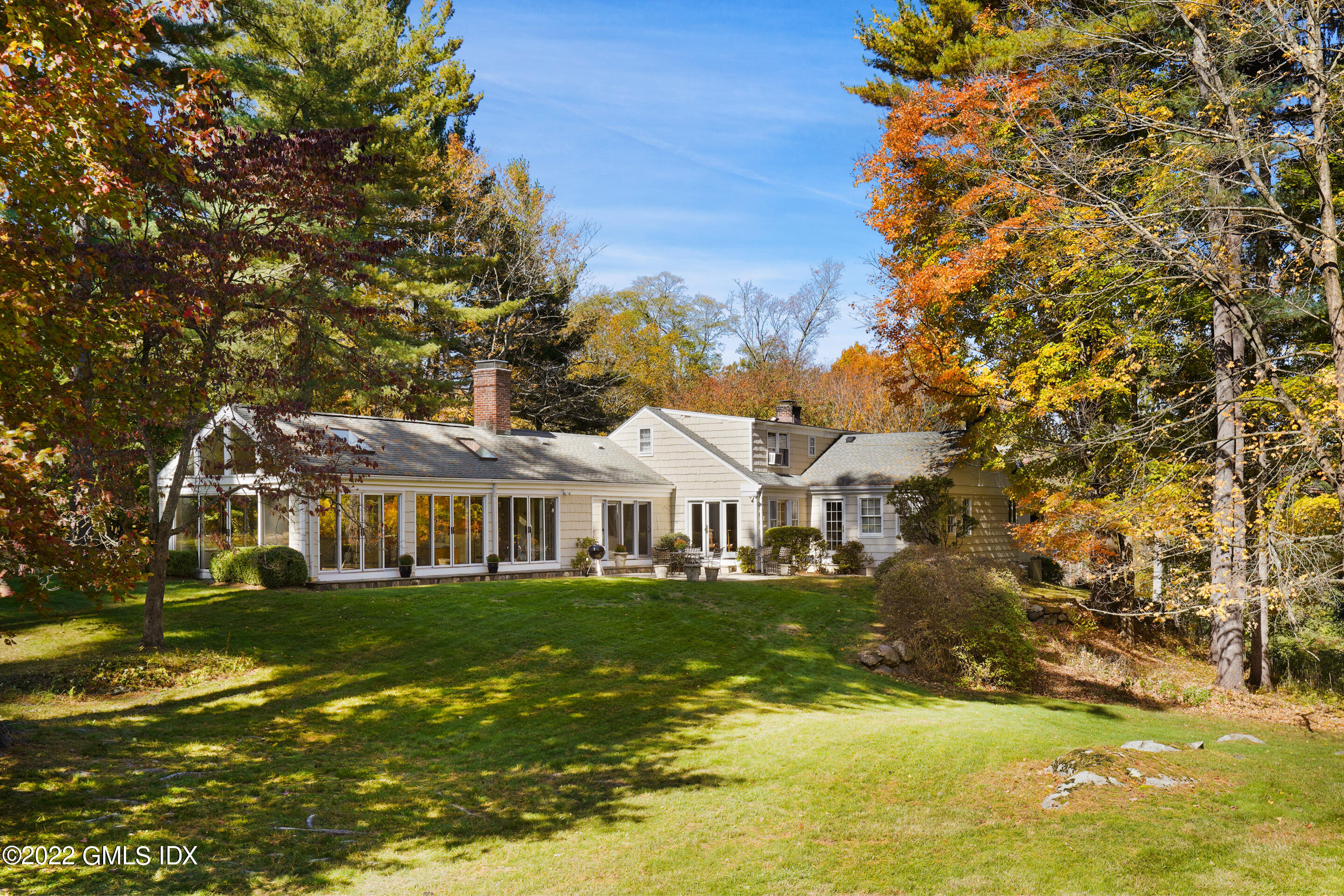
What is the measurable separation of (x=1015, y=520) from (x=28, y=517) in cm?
3449

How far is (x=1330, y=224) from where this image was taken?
988 cm

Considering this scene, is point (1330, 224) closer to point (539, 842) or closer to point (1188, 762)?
point (1188, 762)

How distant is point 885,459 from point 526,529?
44.2 ft

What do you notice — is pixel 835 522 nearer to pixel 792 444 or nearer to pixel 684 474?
pixel 792 444

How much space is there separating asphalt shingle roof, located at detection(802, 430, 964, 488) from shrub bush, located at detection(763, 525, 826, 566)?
262cm

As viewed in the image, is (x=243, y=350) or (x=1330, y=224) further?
(x=243, y=350)

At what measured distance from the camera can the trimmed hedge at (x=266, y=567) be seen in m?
19.7

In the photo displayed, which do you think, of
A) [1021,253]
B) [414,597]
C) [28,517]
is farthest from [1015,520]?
[28,517]

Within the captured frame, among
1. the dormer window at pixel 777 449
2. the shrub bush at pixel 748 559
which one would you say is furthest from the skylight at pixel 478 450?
the dormer window at pixel 777 449

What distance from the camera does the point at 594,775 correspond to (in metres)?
9.24

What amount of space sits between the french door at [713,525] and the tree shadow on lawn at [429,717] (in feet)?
31.1

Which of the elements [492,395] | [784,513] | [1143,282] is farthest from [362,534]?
[1143,282]

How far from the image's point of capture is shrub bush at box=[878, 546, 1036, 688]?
1719 centimetres

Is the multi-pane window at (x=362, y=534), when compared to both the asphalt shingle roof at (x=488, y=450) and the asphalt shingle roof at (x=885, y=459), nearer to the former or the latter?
the asphalt shingle roof at (x=488, y=450)
